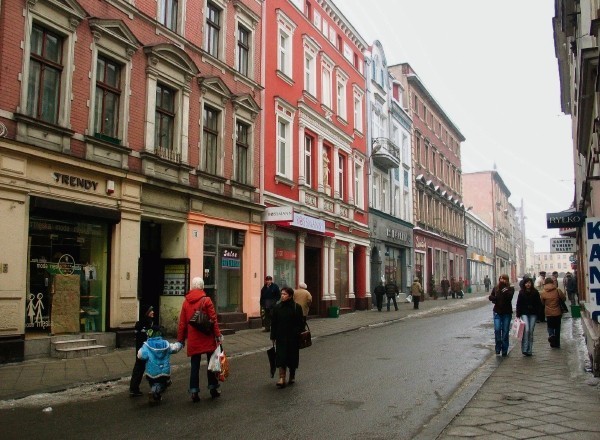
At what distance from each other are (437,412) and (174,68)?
42.7 ft

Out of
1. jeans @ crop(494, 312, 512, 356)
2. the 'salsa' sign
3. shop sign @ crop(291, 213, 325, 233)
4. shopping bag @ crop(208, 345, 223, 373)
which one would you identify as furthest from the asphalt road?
shop sign @ crop(291, 213, 325, 233)

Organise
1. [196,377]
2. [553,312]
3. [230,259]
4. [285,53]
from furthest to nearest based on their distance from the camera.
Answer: [285,53], [230,259], [553,312], [196,377]

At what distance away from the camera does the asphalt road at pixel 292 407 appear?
22.4ft

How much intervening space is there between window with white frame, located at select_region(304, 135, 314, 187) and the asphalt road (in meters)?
13.7

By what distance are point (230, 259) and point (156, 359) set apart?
441 inches

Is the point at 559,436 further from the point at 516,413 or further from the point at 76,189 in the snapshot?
the point at 76,189

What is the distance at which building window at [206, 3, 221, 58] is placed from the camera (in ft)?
63.4

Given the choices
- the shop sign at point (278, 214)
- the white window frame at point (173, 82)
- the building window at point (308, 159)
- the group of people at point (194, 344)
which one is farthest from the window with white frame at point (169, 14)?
the group of people at point (194, 344)

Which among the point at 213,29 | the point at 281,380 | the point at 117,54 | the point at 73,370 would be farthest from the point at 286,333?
the point at 213,29

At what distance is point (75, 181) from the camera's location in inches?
534

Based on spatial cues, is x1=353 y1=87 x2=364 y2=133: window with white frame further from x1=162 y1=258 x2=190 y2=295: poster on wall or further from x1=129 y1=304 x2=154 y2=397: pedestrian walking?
x1=129 y1=304 x2=154 y2=397: pedestrian walking

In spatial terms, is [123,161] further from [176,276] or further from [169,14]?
[169,14]

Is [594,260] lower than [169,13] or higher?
lower

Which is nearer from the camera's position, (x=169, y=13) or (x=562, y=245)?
(x=169, y=13)
